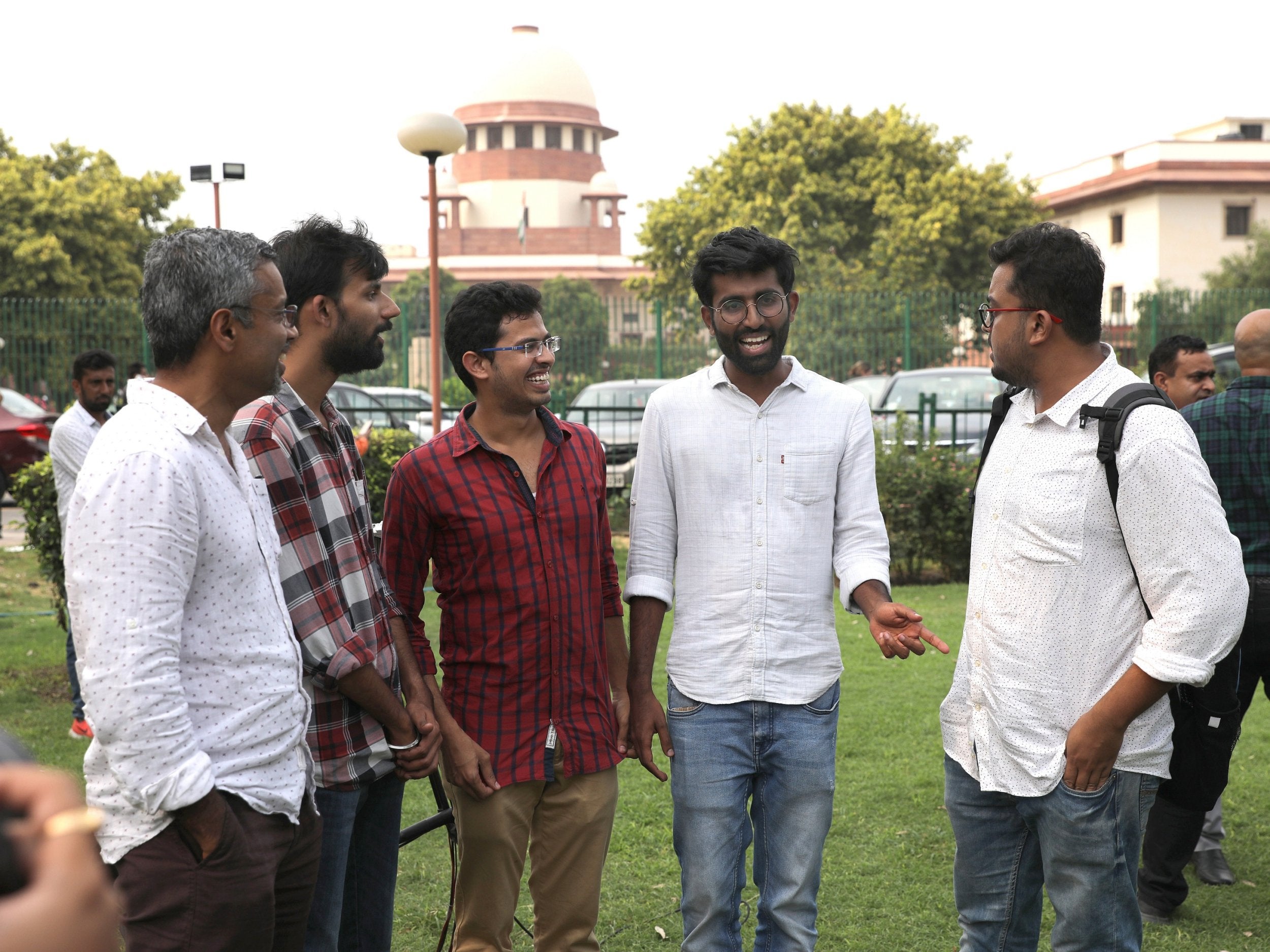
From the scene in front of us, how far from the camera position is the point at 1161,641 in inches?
92.6

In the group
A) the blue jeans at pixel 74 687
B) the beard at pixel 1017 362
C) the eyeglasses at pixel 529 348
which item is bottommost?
the blue jeans at pixel 74 687

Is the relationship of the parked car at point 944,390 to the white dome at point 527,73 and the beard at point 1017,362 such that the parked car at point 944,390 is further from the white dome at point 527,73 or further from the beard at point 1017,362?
the white dome at point 527,73

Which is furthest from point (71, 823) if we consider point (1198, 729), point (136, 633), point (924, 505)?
point (924, 505)

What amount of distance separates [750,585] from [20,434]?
12956 mm

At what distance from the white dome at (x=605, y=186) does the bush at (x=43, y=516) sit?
5718 cm

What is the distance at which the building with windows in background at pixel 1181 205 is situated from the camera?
34.0 meters

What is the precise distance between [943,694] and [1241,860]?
84.9 inches

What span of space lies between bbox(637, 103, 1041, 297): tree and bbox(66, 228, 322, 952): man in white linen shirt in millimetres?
24435

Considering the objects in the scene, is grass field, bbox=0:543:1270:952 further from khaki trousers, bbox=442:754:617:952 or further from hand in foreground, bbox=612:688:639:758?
hand in foreground, bbox=612:688:639:758

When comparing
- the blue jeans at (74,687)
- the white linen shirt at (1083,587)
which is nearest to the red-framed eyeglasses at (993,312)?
the white linen shirt at (1083,587)

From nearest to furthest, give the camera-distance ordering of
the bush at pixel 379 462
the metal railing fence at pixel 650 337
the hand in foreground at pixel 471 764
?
the hand in foreground at pixel 471 764 → the bush at pixel 379 462 → the metal railing fence at pixel 650 337

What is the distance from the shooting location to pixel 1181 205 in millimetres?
34250

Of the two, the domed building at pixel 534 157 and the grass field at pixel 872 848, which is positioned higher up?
the domed building at pixel 534 157

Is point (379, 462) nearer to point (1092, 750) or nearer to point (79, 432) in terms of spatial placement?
point (79, 432)
